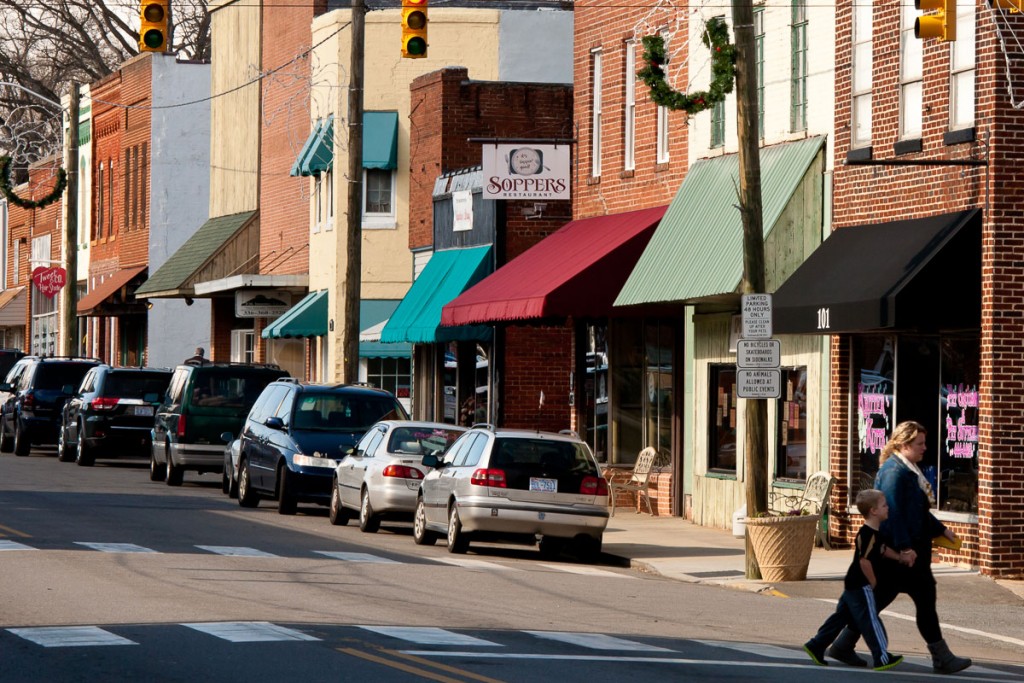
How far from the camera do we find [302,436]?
2556 centimetres

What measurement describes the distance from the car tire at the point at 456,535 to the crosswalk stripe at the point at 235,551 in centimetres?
230

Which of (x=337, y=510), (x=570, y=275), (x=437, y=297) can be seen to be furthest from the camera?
(x=437, y=297)

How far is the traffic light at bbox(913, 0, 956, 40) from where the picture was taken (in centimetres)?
1525

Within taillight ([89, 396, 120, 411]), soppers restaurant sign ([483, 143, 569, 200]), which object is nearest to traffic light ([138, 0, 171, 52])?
soppers restaurant sign ([483, 143, 569, 200])

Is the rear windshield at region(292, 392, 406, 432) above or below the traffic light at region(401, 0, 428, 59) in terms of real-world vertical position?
below

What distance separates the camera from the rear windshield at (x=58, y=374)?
38719 millimetres

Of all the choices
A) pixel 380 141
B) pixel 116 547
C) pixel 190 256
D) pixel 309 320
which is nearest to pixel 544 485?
pixel 116 547

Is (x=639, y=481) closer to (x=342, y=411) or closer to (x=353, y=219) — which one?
(x=342, y=411)

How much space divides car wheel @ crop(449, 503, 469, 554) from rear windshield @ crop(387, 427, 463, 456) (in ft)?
7.29

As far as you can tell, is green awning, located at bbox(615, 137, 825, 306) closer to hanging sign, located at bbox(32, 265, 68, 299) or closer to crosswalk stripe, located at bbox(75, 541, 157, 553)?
crosswalk stripe, located at bbox(75, 541, 157, 553)

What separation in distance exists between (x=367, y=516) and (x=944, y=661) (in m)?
11.7

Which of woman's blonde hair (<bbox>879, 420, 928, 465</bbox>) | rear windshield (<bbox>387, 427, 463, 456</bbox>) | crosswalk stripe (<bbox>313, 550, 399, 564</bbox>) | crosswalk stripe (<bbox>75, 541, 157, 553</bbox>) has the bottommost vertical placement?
crosswalk stripe (<bbox>313, 550, 399, 564</bbox>)

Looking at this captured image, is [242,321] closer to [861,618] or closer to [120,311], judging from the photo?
[120,311]

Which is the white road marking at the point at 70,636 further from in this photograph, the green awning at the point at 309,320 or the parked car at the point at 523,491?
the green awning at the point at 309,320
